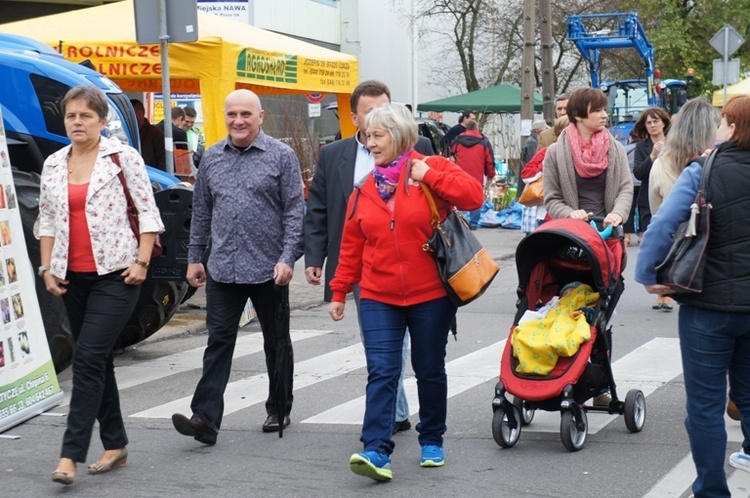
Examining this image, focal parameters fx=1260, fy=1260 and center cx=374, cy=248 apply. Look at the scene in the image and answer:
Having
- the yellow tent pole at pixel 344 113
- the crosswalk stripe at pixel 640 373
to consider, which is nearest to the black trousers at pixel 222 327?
the crosswalk stripe at pixel 640 373

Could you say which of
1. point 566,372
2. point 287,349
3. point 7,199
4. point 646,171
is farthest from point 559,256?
point 646,171

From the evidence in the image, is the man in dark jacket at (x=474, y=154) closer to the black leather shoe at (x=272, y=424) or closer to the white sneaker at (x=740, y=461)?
the black leather shoe at (x=272, y=424)

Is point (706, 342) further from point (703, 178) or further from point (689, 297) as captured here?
point (703, 178)

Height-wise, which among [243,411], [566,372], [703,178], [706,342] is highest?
[703,178]

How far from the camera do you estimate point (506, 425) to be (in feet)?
A: 21.2

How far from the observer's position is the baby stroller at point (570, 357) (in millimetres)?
6328

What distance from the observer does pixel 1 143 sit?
7.40 meters

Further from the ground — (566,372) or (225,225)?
(225,225)

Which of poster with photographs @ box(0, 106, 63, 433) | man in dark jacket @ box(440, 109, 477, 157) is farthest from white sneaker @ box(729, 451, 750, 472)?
man in dark jacket @ box(440, 109, 477, 157)

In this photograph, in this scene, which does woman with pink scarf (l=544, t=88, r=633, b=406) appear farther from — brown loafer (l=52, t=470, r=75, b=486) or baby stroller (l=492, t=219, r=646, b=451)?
brown loafer (l=52, t=470, r=75, b=486)

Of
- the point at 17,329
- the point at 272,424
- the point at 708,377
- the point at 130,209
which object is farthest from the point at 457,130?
the point at 708,377

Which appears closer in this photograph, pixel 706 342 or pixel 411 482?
pixel 706 342

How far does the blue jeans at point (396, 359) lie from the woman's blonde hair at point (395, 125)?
2.45 feet

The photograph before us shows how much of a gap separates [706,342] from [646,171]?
7.93m
